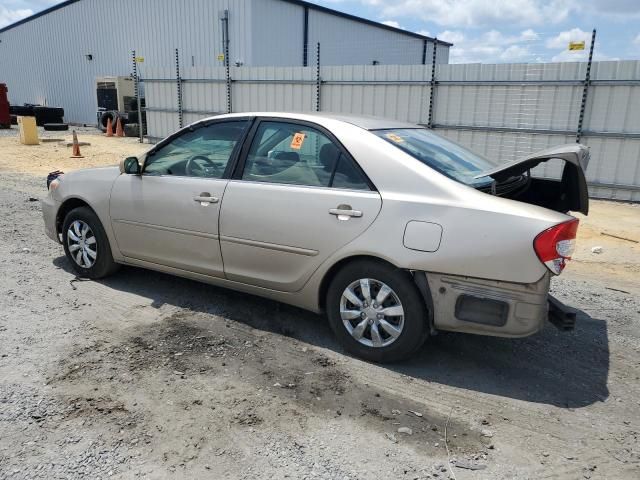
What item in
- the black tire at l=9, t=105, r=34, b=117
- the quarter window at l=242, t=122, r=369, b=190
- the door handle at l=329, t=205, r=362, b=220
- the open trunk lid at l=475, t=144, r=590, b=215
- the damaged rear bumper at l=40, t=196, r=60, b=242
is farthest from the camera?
the black tire at l=9, t=105, r=34, b=117

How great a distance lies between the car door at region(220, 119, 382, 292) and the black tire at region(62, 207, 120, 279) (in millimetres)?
1476

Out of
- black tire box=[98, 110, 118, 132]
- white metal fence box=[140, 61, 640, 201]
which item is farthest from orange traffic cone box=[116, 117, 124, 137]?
white metal fence box=[140, 61, 640, 201]

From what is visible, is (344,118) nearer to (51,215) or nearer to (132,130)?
(51,215)

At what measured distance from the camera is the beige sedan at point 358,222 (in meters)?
3.15

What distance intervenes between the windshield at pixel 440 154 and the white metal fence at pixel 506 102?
7.38 meters

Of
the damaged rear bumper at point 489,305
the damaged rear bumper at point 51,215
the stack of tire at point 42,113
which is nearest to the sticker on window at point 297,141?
the damaged rear bumper at point 489,305

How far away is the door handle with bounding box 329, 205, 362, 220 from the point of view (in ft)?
11.4

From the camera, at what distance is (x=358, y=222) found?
348cm

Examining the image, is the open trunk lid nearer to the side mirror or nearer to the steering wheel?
the steering wheel

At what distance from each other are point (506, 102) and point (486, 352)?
8.63 metres

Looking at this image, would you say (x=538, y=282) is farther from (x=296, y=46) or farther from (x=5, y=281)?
(x=296, y=46)

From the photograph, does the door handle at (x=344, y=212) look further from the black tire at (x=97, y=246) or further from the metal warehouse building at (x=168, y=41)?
the metal warehouse building at (x=168, y=41)

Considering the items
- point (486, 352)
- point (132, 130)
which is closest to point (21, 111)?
point (132, 130)

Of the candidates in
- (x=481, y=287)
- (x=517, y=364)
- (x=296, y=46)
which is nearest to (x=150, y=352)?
(x=481, y=287)
